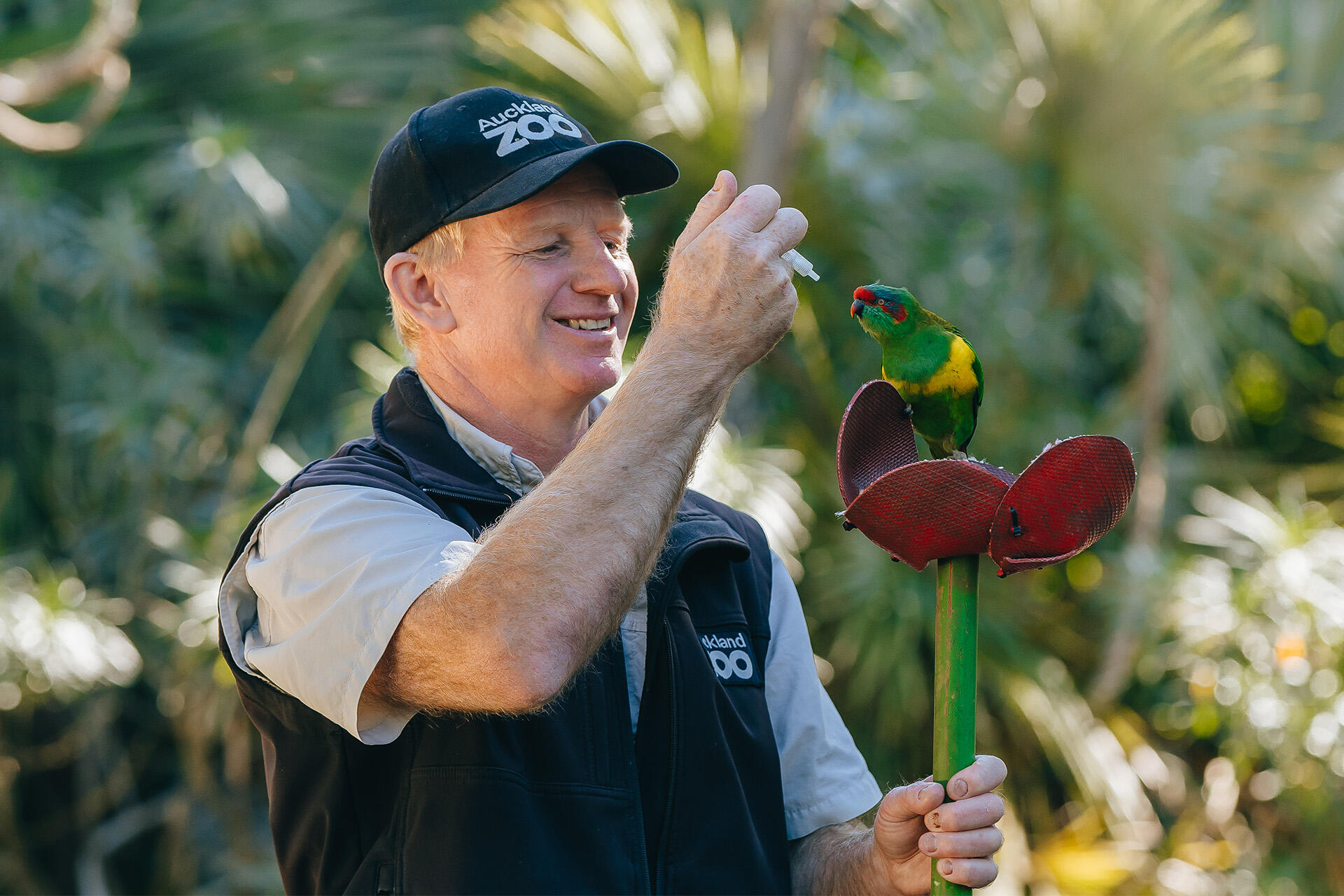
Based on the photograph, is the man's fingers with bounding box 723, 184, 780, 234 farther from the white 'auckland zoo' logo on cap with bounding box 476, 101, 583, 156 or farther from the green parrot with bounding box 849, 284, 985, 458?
the white 'auckland zoo' logo on cap with bounding box 476, 101, 583, 156

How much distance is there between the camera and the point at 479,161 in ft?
4.80

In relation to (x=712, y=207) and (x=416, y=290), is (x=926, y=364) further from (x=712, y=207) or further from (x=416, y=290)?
(x=416, y=290)

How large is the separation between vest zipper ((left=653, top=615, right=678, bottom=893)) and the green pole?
1.02ft

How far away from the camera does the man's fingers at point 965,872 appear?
3.88 ft

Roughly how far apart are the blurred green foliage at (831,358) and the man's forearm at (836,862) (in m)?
2.00

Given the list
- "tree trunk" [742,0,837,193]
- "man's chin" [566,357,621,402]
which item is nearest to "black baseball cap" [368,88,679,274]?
"man's chin" [566,357,621,402]

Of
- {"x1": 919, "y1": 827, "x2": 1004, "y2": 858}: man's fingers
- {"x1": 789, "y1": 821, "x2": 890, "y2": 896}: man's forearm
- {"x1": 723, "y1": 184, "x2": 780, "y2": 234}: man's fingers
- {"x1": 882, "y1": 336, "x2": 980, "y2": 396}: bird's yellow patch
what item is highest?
{"x1": 723, "y1": 184, "x2": 780, "y2": 234}: man's fingers

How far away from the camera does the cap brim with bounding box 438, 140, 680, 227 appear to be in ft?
4.67

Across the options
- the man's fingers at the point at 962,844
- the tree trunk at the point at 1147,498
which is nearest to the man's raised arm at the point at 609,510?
the man's fingers at the point at 962,844

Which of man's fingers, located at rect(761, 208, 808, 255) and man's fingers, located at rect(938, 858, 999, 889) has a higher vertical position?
man's fingers, located at rect(761, 208, 808, 255)

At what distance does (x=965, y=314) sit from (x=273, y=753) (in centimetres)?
349

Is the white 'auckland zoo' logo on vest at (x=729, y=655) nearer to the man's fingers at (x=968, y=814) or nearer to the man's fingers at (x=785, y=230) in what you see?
the man's fingers at (x=968, y=814)

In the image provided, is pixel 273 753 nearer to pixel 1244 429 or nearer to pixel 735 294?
pixel 735 294

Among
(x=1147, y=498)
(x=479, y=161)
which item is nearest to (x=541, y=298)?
(x=479, y=161)
